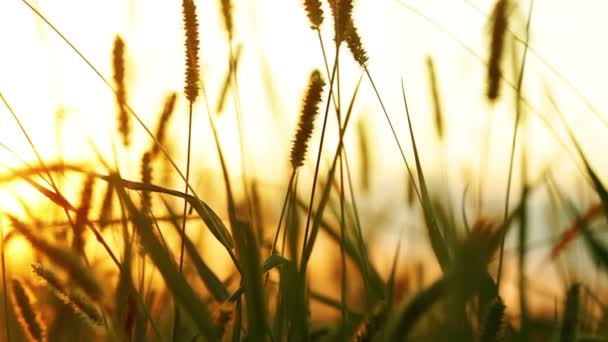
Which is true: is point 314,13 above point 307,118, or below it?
above

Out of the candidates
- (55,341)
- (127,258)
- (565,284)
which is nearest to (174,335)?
(127,258)

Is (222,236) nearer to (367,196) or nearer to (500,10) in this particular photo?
(500,10)

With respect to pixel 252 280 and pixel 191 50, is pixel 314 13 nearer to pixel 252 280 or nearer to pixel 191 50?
pixel 191 50

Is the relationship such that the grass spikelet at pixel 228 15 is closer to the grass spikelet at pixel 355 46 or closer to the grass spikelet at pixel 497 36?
the grass spikelet at pixel 355 46

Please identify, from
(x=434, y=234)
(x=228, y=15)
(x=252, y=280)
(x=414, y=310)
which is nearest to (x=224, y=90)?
(x=228, y=15)

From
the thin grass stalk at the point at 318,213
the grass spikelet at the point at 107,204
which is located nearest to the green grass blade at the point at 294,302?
the thin grass stalk at the point at 318,213
